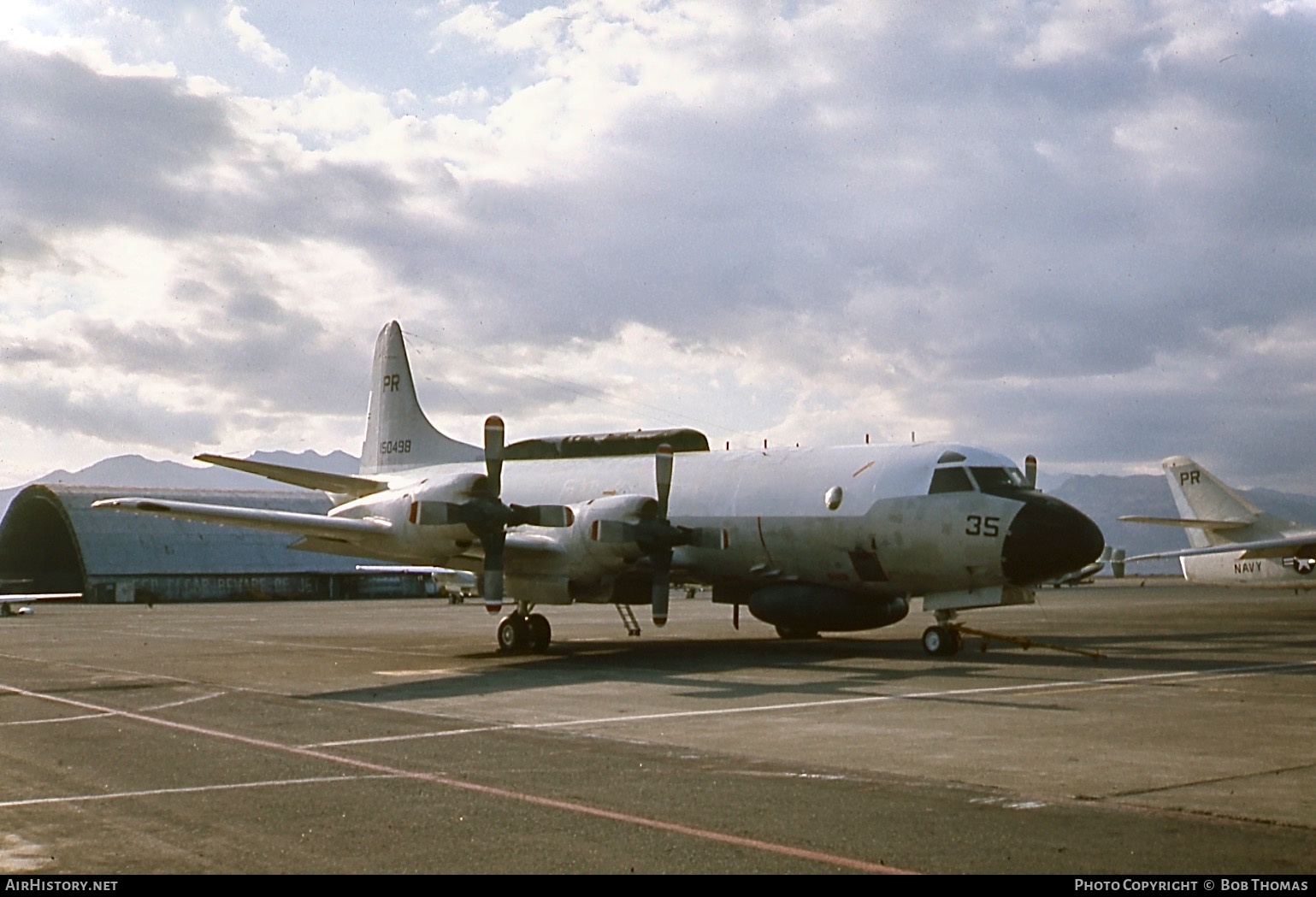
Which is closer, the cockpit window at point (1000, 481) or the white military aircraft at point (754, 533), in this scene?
the white military aircraft at point (754, 533)

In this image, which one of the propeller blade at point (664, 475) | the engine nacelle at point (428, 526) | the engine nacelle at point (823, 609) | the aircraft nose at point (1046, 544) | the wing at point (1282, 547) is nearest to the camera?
the aircraft nose at point (1046, 544)

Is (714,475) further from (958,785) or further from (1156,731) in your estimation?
(958,785)

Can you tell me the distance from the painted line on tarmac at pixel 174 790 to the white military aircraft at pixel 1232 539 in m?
32.0

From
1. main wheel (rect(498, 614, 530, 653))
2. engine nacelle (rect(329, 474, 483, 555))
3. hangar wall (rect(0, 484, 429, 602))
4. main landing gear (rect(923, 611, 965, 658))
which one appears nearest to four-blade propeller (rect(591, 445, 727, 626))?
engine nacelle (rect(329, 474, 483, 555))

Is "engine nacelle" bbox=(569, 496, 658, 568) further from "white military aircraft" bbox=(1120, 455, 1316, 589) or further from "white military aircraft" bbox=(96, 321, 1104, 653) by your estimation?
"white military aircraft" bbox=(1120, 455, 1316, 589)

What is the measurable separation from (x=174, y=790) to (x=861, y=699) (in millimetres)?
9493

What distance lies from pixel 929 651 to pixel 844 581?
214 cm

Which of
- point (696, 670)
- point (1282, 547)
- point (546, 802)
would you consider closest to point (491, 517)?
point (696, 670)

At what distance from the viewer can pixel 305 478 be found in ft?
90.5

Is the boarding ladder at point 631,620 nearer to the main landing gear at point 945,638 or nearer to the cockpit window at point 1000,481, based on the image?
the main landing gear at point 945,638

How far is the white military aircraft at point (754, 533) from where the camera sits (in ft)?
71.8

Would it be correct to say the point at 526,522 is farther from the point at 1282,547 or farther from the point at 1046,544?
the point at 1282,547

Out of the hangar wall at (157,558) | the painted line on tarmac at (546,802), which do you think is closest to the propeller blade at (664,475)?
the painted line on tarmac at (546,802)
